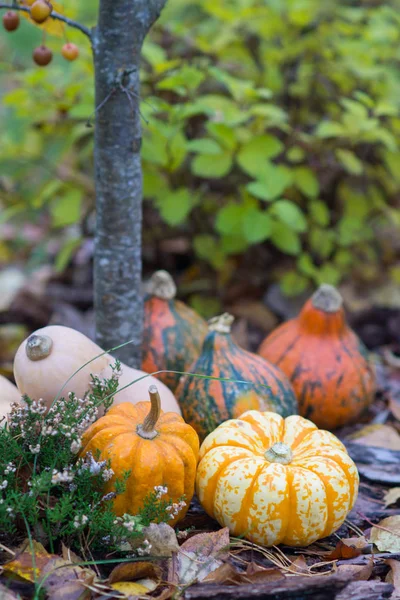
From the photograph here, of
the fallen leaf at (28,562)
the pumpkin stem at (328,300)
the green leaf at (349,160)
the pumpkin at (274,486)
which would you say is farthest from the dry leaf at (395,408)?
the fallen leaf at (28,562)

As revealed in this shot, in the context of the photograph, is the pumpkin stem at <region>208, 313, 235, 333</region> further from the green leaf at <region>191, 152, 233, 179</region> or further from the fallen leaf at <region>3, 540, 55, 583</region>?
the fallen leaf at <region>3, 540, 55, 583</region>

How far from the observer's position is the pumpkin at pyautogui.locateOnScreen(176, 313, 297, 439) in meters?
2.40

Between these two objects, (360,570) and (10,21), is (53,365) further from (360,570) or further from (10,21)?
(10,21)

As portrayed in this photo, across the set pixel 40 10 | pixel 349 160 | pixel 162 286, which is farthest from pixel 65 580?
pixel 349 160

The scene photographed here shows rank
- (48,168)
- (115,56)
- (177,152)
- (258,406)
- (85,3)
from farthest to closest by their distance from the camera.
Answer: (85,3), (48,168), (177,152), (258,406), (115,56)

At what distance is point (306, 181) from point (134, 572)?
2.45 m

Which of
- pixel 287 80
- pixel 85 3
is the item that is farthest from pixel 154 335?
pixel 85 3

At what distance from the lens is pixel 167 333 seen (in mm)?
2850

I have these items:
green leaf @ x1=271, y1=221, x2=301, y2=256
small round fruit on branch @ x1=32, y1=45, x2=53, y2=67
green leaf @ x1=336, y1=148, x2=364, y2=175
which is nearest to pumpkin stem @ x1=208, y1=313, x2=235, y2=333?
green leaf @ x1=271, y1=221, x2=301, y2=256

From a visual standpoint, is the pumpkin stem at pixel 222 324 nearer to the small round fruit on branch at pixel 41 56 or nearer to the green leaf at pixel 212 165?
the green leaf at pixel 212 165

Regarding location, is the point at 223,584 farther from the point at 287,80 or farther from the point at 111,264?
the point at 287,80

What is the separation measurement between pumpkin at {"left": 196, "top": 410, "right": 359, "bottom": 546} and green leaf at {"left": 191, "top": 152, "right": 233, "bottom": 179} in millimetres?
1471

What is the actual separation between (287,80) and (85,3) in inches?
59.6

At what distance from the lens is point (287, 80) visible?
4.02m
